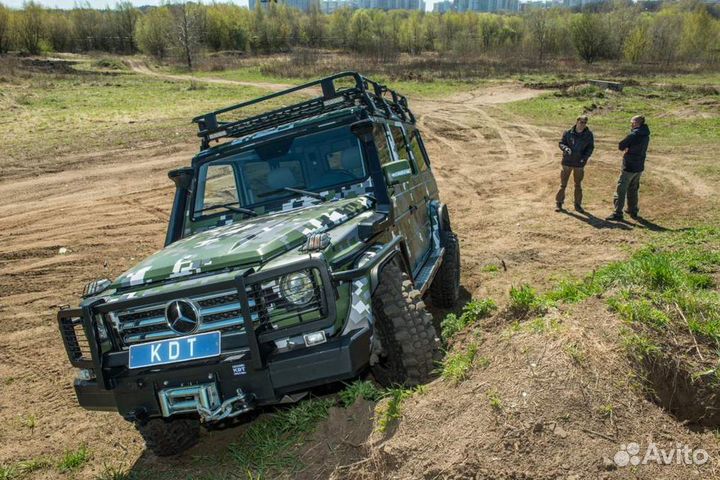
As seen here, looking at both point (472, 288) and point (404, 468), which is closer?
point (404, 468)

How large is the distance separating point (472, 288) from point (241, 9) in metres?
92.7

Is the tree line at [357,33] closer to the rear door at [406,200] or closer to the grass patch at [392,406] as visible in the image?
the rear door at [406,200]

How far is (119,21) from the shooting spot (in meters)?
79.8

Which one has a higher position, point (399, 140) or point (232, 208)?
point (399, 140)

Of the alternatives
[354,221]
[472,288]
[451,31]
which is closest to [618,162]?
[472,288]

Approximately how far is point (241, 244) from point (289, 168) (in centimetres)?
138

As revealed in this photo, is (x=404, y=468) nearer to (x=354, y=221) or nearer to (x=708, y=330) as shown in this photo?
(x=354, y=221)

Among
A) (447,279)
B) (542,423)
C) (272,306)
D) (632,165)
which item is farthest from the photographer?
(632,165)

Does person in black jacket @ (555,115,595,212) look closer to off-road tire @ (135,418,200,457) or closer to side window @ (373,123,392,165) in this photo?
side window @ (373,123,392,165)

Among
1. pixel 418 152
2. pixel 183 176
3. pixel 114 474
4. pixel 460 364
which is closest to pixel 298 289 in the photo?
pixel 460 364

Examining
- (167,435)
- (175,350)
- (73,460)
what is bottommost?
(73,460)

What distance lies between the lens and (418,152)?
732 centimetres

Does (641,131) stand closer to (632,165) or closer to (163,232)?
(632,165)

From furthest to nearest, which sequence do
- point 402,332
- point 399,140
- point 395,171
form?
1. point 399,140
2. point 395,171
3. point 402,332
